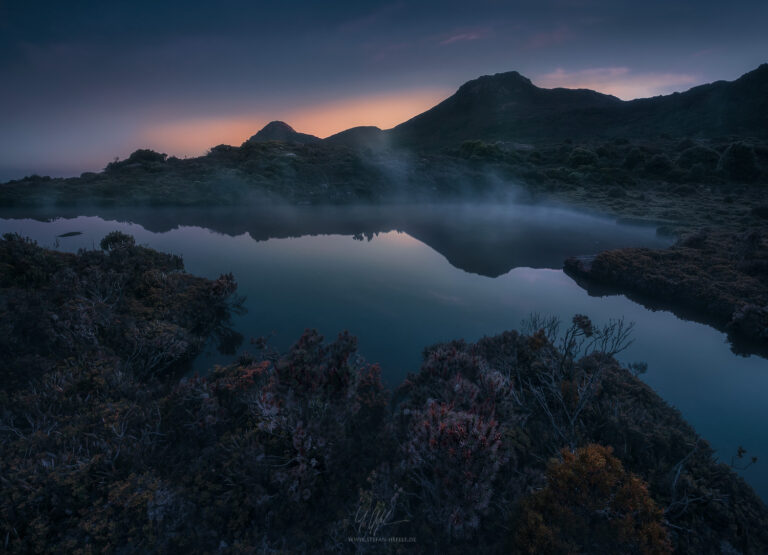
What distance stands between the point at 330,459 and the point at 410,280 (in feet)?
31.9

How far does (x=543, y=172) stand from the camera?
150 ft

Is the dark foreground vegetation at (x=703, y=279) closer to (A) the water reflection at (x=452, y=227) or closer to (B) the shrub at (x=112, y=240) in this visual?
(A) the water reflection at (x=452, y=227)

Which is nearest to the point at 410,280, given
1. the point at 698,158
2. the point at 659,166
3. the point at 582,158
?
the point at 659,166

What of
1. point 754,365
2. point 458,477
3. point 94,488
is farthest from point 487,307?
point 94,488

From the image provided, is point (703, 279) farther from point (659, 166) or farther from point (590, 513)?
point (659, 166)

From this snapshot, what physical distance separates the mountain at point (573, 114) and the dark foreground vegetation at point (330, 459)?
90.7 meters

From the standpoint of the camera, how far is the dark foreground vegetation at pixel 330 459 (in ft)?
12.3

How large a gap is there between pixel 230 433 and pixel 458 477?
3.78 m

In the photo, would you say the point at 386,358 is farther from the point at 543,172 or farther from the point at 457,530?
the point at 543,172

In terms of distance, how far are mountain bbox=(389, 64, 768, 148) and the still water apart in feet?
233

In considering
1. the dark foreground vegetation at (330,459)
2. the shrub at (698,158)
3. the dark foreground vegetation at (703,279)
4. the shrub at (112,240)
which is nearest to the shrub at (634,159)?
the shrub at (698,158)

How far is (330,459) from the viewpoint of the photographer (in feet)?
16.1

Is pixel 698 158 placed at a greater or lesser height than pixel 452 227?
greater

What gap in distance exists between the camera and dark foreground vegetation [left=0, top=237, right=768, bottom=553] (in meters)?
3.75
